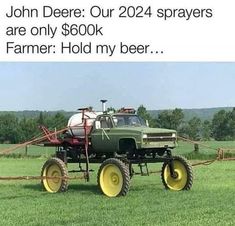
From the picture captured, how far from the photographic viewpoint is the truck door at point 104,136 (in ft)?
51.6

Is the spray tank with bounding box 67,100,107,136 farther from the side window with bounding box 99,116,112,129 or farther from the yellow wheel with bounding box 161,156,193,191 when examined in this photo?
the yellow wheel with bounding box 161,156,193,191

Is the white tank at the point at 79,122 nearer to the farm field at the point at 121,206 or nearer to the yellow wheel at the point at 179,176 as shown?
the farm field at the point at 121,206

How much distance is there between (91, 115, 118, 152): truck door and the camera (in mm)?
15727

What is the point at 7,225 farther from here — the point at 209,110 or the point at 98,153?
the point at 209,110

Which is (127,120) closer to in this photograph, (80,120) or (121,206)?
(80,120)

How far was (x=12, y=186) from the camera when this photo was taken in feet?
56.6

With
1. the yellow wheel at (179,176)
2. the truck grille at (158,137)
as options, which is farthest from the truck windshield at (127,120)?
the yellow wheel at (179,176)

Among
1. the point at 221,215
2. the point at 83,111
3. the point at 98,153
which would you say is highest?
the point at 83,111

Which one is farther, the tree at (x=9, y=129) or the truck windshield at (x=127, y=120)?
the tree at (x=9, y=129)

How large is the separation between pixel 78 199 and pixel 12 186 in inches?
165

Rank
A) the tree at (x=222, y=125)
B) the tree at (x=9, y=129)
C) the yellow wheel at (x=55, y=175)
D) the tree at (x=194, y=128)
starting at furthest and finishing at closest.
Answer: the tree at (x=222, y=125)
the tree at (x=194, y=128)
the tree at (x=9, y=129)
the yellow wheel at (x=55, y=175)

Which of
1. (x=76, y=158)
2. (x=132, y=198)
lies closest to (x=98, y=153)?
(x=76, y=158)

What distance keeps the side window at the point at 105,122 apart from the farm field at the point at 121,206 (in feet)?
5.73

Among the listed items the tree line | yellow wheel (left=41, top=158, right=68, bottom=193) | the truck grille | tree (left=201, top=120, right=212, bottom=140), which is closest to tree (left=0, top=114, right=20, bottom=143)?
the tree line
